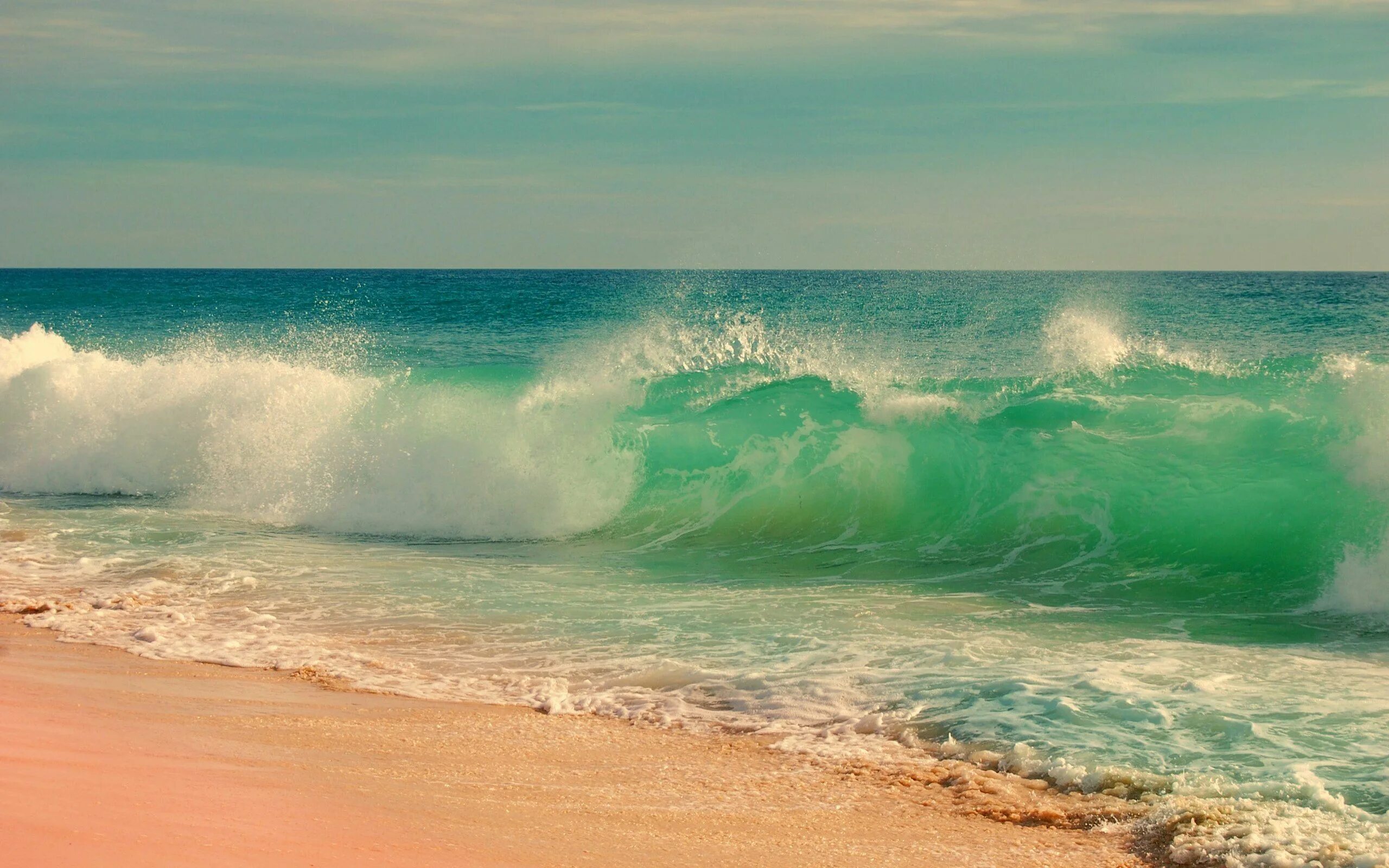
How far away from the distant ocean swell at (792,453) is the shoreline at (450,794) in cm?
464

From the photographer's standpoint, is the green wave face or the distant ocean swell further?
the distant ocean swell

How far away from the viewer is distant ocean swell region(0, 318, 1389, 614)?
9.59m

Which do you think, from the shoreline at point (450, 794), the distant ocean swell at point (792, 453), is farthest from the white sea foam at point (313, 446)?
the shoreline at point (450, 794)

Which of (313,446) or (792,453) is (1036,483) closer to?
(792,453)

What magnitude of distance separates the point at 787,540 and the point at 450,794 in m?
6.29

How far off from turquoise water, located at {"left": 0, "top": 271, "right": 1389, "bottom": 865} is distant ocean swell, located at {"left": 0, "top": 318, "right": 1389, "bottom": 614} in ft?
0.15

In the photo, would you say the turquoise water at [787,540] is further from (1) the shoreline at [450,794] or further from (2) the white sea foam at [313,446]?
(1) the shoreline at [450,794]

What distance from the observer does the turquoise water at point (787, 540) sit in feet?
17.8

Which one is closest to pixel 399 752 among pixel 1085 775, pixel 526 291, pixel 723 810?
pixel 723 810

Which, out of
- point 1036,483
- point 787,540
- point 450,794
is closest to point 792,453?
point 787,540

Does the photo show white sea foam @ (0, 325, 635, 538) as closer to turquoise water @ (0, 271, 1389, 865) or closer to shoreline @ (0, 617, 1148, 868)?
turquoise water @ (0, 271, 1389, 865)

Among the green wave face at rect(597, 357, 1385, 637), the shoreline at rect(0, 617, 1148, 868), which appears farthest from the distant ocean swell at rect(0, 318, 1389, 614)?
the shoreline at rect(0, 617, 1148, 868)

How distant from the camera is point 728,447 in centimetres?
1250

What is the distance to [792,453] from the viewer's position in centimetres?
1198
